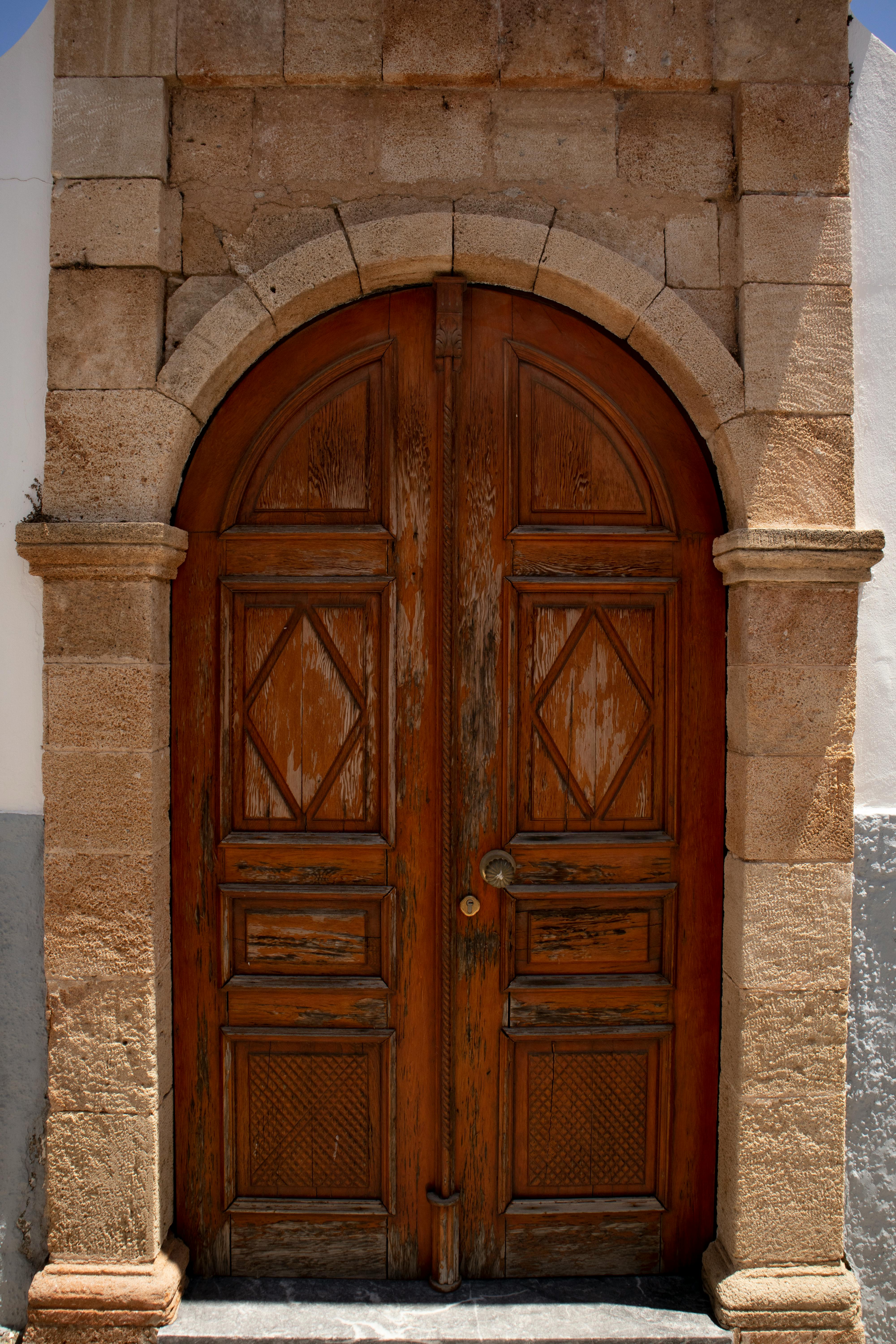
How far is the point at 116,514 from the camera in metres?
2.26

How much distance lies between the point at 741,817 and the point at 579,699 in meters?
0.55

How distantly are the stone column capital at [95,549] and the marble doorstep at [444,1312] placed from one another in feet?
6.59

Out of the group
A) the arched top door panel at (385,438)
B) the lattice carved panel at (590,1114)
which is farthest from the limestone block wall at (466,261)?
the lattice carved panel at (590,1114)

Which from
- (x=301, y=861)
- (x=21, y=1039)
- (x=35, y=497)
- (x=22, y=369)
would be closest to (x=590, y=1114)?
(x=301, y=861)

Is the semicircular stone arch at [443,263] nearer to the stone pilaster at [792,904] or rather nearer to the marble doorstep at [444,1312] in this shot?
the stone pilaster at [792,904]

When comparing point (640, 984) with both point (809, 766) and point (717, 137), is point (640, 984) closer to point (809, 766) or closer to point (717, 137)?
point (809, 766)

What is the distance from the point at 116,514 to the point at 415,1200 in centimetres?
214

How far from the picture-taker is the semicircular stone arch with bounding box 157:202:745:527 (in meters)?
2.25

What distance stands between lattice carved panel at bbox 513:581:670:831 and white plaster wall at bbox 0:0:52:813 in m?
1.38

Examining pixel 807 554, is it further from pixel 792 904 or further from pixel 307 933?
pixel 307 933

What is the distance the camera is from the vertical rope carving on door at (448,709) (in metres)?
2.36

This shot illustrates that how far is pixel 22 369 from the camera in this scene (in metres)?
2.32

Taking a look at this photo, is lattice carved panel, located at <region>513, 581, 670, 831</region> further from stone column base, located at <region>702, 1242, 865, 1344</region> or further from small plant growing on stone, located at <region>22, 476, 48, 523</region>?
small plant growing on stone, located at <region>22, 476, 48, 523</region>

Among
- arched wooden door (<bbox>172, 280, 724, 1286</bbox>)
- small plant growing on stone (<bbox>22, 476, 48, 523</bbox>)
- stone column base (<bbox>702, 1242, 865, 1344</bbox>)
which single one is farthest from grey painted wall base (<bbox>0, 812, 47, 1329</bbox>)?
stone column base (<bbox>702, 1242, 865, 1344</bbox>)
